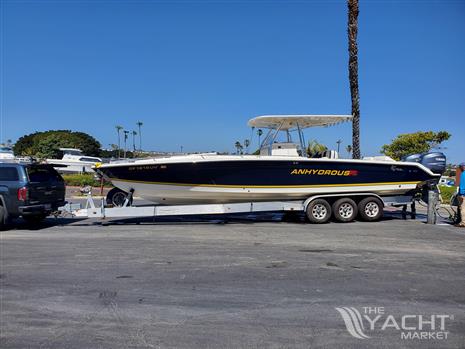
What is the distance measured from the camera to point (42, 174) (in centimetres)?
979

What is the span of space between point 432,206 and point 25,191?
10.5 m

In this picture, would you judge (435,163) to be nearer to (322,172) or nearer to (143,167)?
(322,172)

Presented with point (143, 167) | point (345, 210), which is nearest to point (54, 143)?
point (143, 167)

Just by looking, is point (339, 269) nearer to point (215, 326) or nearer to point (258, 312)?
point (258, 312)

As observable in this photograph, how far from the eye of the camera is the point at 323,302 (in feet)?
14.4

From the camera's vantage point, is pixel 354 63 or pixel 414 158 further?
pixel 354 63

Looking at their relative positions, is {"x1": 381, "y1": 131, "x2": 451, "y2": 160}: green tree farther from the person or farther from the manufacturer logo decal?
the manufacturer logo decal

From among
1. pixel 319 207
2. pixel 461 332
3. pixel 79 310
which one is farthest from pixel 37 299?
pixel 319 207

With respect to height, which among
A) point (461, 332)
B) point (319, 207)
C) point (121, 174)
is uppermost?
point (121, 174)

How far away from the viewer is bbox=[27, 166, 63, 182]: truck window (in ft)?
31.0

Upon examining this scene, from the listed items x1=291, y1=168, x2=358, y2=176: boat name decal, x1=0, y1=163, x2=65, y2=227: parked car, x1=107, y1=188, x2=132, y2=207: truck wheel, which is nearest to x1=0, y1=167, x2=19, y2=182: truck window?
x1=0, y1=163, x2=65, y2=227: parked car

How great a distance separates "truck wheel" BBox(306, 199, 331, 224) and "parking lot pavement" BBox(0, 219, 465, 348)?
6.08 ft

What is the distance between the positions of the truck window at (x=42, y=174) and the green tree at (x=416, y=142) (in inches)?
1131

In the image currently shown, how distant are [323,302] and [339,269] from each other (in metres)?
1.45
